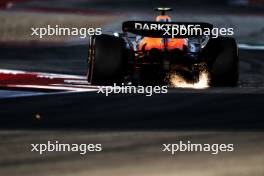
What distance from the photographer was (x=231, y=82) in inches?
436

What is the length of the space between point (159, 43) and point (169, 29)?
100 centimetres

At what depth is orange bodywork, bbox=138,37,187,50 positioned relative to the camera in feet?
37.7

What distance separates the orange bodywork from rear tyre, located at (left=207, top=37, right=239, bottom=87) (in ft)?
1.97

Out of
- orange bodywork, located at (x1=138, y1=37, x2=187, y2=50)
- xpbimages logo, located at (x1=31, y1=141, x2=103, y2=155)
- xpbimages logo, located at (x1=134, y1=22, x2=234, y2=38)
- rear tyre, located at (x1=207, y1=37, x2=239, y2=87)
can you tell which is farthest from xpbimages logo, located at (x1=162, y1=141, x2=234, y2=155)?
orange bodywork, located at (x1=138, y1=37, x2=187, y2=50)

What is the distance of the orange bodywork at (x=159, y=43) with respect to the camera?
37.7ft

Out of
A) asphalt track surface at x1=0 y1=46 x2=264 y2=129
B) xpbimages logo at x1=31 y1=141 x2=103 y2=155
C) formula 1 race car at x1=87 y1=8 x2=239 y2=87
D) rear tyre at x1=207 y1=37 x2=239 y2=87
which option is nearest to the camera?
xpbimages logo at x1=31 y1=141 x2=103 y2=155

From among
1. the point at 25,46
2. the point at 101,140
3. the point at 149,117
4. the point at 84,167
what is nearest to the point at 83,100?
the point at 149,117

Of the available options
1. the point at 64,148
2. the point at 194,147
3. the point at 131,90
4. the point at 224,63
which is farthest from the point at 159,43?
the point at 64,148

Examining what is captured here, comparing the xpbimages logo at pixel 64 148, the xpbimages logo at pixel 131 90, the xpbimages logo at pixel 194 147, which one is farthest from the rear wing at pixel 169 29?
the xpbimages logo at pixel 64 148

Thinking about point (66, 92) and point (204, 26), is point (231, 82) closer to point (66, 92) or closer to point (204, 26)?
point (204, 26)

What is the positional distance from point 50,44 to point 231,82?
7.82 metres

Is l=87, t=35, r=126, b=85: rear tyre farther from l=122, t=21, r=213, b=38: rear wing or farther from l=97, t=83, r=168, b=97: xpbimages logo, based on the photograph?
l=122, t=21, r=213, b=38: rear wing

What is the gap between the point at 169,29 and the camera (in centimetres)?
1052

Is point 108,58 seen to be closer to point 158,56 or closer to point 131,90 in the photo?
point 131,90
